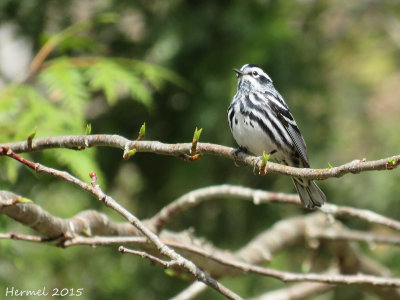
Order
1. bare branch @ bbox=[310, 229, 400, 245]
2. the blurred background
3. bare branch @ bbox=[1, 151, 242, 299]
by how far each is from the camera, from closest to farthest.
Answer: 1. bare branch @ bbox=[1, 151, 242, 299]
2. bare branch @ bbox=[310, 229, 400, 245]
3. the blurred background

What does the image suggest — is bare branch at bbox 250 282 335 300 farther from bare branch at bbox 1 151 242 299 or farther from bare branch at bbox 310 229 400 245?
bare branch at bbox 1 151 242 299

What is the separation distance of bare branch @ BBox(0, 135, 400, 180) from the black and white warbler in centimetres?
81

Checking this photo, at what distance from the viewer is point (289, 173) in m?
2.09

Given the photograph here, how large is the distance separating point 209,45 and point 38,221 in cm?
243

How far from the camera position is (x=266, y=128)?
3355 mm

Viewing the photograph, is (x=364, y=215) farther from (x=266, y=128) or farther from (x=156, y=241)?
(x=156, y=241)

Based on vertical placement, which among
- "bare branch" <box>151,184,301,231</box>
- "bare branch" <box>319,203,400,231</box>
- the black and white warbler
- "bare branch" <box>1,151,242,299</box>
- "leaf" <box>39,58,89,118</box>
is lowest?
"bare branch" <box>1,151,242,299</box>

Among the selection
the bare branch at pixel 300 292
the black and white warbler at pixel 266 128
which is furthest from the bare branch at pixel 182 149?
the bare branch at pixel 300 292

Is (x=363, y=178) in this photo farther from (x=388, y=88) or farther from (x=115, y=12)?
(x=388, y=88)

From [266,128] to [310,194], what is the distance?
1.49ft

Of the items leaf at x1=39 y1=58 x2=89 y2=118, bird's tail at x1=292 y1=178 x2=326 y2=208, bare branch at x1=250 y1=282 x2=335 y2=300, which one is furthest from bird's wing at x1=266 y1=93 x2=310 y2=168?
leaf at x1=39 y1=58 x2=89 y2=118

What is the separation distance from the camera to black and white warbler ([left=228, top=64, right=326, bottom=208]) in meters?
3.27

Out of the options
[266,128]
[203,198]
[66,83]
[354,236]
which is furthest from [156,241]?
[354,236]

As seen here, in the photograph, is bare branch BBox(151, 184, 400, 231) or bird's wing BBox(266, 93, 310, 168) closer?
bare branch BBox(151, 184, 400, 231)
